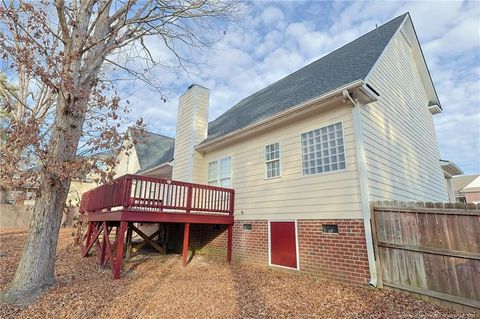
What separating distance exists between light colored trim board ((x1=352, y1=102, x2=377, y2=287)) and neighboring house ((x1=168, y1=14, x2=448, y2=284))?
0.02m

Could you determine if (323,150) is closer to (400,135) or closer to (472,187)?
(400,135)

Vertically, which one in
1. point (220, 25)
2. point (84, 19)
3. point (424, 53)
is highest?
point (424, 53)

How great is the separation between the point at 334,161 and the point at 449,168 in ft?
30.4

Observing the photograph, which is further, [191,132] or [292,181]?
[191,132]

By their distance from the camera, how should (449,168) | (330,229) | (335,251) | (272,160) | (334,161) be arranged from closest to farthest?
1. (335,251)
2. (330,229)
3. (334,161)
4. (272,160)
5. (449,168)

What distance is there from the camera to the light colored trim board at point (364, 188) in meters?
5.62

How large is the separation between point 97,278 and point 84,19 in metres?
6.31

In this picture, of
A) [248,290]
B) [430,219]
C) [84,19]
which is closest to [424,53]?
[430,219]

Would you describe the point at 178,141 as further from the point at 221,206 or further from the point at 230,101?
the point at 230,101

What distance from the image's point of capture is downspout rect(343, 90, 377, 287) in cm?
563

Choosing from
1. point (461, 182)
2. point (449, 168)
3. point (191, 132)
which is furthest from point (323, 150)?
point (461, 182)

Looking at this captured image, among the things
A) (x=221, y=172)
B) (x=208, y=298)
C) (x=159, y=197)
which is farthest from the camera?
(x=221, y=172)

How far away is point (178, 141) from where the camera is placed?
40.9ft

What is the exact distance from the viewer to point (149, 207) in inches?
291
